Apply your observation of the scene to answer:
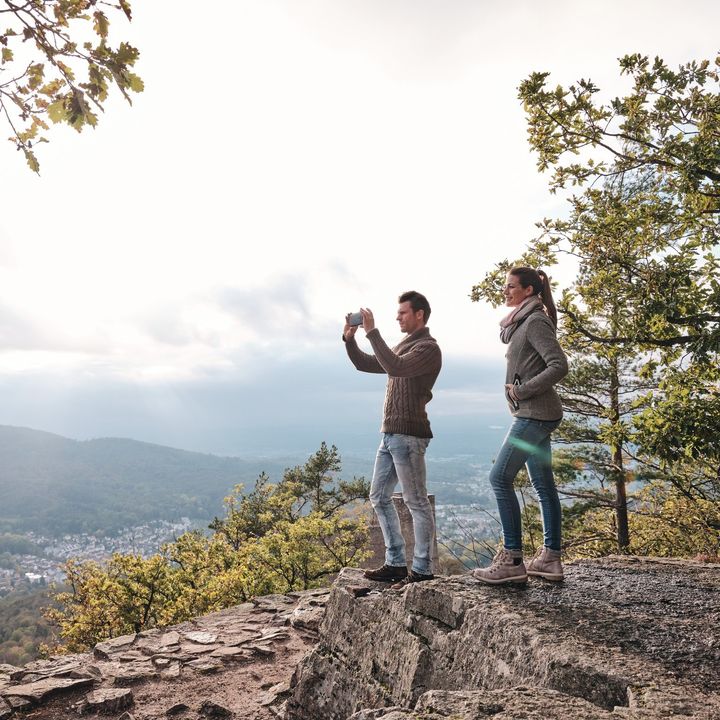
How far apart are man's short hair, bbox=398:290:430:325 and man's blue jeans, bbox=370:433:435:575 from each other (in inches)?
43.5

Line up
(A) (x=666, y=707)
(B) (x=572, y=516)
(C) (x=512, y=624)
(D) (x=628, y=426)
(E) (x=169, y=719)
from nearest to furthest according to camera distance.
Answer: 1. (A) (x=666, y=707)
2. (C) (x=512, y=624)
3. (E) (x=169, y=719)
4. (D) (x=628, y=426)
5. (B) (x=572, y=516)

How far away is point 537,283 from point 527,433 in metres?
1.16

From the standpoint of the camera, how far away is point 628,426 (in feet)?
25.4

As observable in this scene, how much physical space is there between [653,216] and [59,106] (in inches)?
277

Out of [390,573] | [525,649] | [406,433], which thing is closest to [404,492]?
[406,433]

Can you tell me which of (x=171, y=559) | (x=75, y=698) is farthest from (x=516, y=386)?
(x=171, y=559)

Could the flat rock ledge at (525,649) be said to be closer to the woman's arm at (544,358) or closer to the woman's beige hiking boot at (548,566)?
the woman's beige hiking boot at (548,566)

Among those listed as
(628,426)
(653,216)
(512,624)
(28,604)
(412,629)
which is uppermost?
(653,216)

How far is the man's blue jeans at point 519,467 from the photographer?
392 cm

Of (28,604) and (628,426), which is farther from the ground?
(628,426)

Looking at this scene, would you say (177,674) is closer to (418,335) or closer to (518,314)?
(418,335)

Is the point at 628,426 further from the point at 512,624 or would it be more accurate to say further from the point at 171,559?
the point at 171,559

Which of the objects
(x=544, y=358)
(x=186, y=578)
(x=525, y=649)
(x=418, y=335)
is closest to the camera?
(x=525, y=649)

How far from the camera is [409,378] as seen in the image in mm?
4570
